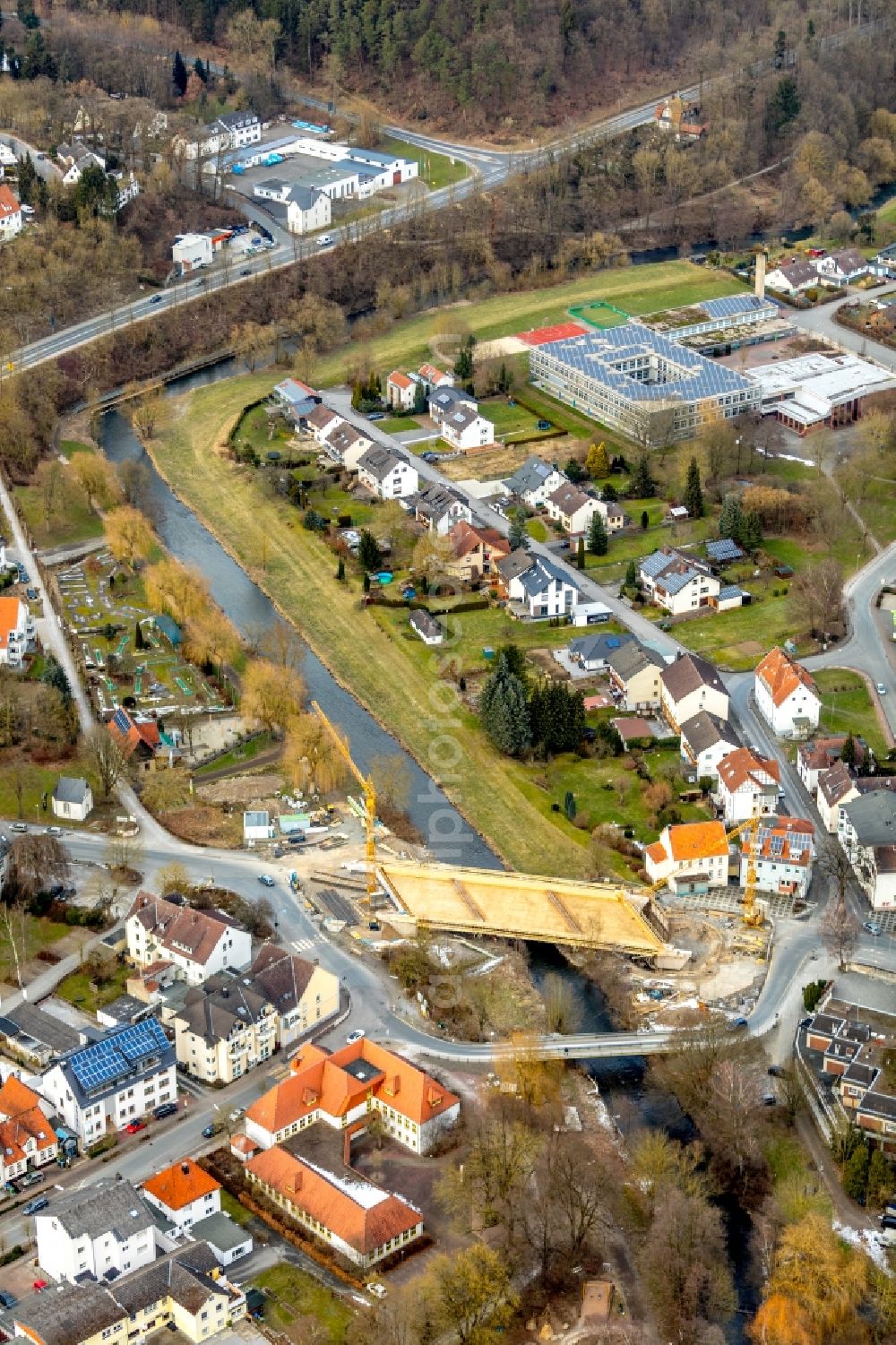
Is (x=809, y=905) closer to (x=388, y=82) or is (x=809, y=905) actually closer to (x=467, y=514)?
(x=467, y=514)

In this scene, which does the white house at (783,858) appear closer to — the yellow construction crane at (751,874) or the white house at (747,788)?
the yellow construction crane at (751,874)

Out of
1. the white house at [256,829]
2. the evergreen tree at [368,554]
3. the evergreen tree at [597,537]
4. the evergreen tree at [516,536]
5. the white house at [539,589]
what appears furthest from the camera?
the evergreen tree at [597,537]

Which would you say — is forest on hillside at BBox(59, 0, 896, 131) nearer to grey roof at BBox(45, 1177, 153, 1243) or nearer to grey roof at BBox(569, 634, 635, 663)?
grey roof at BBox(569, 634, 635, 663)

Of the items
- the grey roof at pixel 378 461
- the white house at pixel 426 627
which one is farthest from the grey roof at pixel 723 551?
the grey roof at pixel 378 461

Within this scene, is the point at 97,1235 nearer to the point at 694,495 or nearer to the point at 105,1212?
the point at 105,1212

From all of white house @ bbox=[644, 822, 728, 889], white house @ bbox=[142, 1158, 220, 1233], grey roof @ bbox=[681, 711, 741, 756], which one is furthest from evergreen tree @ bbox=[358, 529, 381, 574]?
Answer: white house @ bbox=[142, 1158, 220, 1233]

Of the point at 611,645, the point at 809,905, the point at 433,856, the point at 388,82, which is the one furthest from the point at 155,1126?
the point at 388,82
